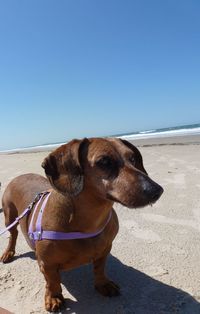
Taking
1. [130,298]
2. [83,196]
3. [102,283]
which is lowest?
[130,298]

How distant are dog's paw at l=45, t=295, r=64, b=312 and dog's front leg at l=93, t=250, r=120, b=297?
34cm

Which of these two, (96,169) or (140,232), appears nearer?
(96,169)

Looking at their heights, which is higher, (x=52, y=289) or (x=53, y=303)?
(x=52, y=289)

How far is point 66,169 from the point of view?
8.36ft

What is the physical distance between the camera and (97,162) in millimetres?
2500

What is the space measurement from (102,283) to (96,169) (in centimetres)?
104

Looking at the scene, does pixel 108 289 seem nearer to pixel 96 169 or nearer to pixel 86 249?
pixel 86 249

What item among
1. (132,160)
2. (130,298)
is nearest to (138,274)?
(130,298)

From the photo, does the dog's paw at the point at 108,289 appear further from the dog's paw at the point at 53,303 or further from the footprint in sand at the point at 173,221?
the footprint in sand at the point at 173,221

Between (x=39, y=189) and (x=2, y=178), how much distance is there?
5.86 m

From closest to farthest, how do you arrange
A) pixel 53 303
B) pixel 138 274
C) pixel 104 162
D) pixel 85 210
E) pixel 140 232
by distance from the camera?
1. pixel 104 162
2. pixel 85 210
3. pixel 53 303
4. pixel 138 274
5. pixel 140 232

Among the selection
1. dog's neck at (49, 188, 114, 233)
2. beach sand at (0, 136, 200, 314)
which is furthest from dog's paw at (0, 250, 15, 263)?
dog's neck at (49, 188, 114, 233)

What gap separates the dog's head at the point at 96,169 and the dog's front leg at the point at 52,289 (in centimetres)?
64

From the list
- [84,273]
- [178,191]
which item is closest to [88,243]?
[84,273]
